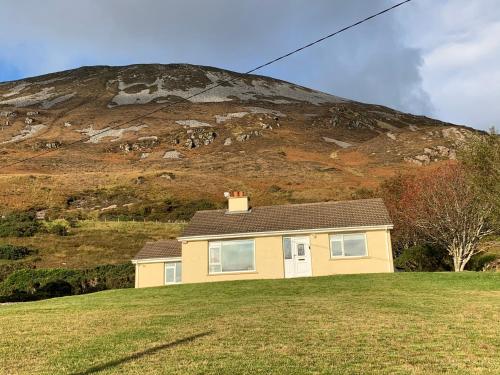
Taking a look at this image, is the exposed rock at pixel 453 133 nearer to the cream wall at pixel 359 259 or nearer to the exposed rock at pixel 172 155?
the exposed rock at pixel 172 155

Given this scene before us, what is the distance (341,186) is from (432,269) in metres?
35.2

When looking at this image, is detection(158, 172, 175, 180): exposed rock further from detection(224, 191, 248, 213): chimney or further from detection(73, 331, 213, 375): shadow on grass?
detection(73, 331, 213, 375): shadow on grass

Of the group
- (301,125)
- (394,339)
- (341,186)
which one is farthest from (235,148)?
(394,339)

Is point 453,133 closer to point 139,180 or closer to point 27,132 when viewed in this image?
point 139,180

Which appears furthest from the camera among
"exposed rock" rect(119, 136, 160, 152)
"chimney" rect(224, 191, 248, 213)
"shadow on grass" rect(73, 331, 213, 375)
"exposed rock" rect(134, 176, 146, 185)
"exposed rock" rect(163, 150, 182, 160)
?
"exposed rock" rect(119, 136, 160, 152)

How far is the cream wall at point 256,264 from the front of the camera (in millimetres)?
25047

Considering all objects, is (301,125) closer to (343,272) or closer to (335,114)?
(335,114)

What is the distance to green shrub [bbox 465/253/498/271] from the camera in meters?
29.1

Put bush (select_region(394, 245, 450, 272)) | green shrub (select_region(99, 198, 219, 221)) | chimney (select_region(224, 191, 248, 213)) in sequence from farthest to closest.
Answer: green shrub (select_region(99, 198, 219, 221)) → bush (select_region(394, 245, 450, 272)) → chimney (select_region(224, 191, 248, 213))

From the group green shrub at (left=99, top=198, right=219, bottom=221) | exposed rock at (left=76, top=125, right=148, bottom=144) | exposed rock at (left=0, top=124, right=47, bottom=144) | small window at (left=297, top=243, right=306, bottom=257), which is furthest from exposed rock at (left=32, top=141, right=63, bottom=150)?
small window at (left=297, top=243, right=306, bottom=257)

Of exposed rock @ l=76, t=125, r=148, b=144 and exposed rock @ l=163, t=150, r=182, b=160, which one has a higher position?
exposed rock @ l=76, t=125, r=148, b=144

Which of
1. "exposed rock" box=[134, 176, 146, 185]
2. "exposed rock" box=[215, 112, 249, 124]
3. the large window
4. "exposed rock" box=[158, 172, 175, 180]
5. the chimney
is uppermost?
"exposed rock" box=[215, 112, 249, 124]

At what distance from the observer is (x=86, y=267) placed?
36.8 m

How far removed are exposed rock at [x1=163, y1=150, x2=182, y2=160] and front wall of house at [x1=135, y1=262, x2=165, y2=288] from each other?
54094mm
